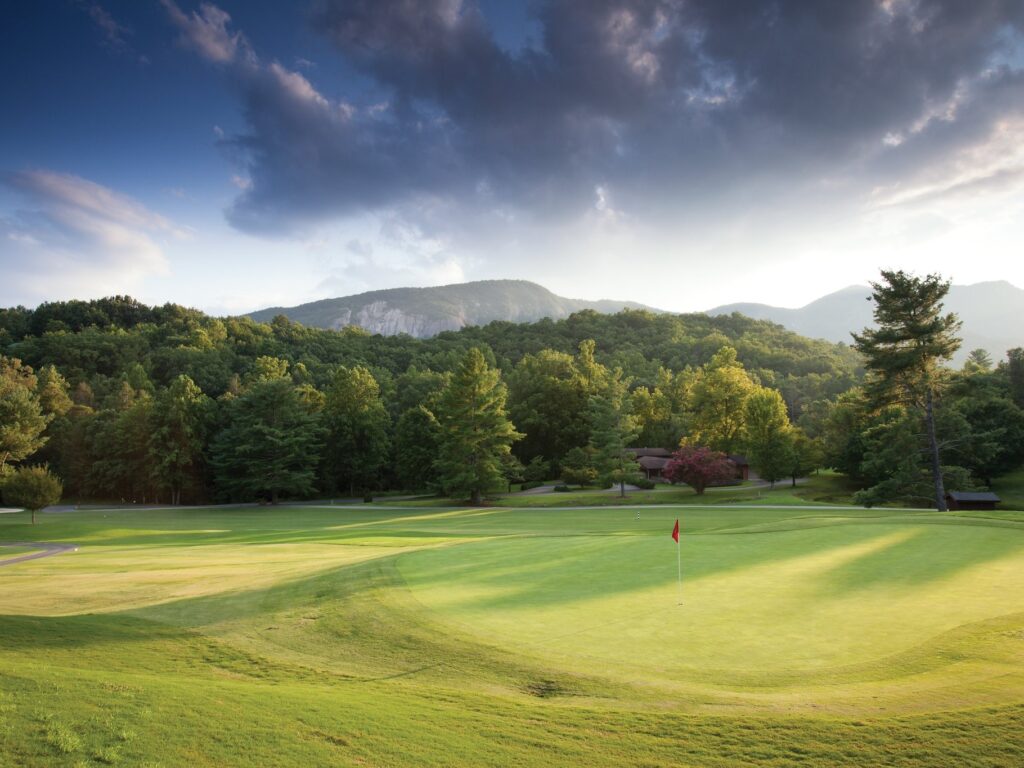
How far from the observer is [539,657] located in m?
8.05

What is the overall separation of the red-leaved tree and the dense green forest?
4.80 m

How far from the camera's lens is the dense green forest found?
49000mm

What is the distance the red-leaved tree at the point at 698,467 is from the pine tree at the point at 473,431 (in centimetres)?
1513

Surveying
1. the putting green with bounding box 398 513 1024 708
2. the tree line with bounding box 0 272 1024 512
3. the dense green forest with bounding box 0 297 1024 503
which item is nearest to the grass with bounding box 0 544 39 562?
the putting green with bounding box 398 513 1024 708

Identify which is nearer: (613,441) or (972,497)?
(972,497)

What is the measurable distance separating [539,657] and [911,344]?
1361 inches

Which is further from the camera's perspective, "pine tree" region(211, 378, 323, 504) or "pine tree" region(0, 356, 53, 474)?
"pine tree" region(211, 378, 323, 504)

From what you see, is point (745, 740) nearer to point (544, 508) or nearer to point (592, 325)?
point (544, 508)

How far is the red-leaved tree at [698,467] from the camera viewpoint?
49.7 m

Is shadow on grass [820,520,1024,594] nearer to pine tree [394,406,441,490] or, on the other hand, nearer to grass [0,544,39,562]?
grass [0,544,39,562]

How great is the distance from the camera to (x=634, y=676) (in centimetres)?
724

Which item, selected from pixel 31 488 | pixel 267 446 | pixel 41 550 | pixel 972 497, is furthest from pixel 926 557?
pixel 267 446

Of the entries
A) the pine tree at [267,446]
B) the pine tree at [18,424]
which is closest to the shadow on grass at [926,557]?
the pine tree at [267,446]

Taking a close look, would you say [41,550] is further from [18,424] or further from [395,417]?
[395,417]
